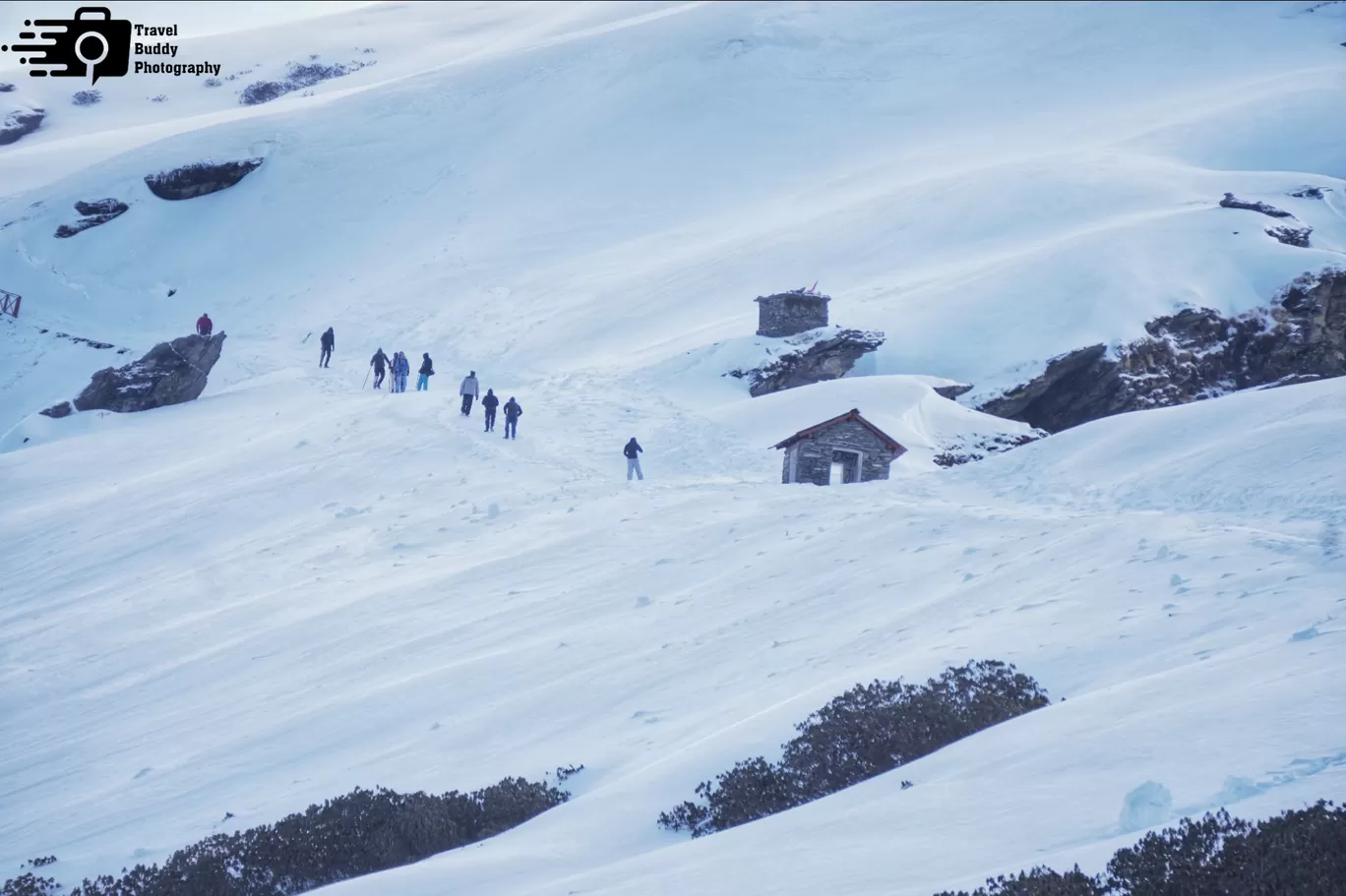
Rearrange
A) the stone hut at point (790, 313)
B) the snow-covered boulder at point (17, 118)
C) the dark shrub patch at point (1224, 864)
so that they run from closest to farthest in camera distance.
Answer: the dark shrub patch at point (1224, 864), the stone hut at point (790, 313), the snow-covered boulder at point (17, 118)

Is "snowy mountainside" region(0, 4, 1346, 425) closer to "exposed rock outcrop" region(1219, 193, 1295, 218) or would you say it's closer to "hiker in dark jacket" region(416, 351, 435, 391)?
"exposed rock outcrop" region(1219, 193, 1295, 218)

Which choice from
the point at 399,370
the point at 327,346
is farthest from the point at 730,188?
the point at 399,370

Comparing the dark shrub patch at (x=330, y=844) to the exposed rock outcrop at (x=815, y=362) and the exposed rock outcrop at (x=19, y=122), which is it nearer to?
the exposed rock outcrop at (x=815, y=362)

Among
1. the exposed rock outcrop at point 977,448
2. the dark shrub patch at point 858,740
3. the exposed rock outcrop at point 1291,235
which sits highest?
the exposed rock outcrop at point 1291,235

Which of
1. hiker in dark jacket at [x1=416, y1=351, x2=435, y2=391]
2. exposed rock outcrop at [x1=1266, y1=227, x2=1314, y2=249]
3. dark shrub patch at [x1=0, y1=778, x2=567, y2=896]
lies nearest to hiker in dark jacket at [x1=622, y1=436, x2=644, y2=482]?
hiker in dark jacket at [x1=416, y1=351, x2=435, y2=391]

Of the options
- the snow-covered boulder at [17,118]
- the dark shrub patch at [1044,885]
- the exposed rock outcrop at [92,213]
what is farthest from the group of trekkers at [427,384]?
the snow-covered boulder at [17,118]

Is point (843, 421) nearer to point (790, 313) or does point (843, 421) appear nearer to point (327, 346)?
point (790, 313)

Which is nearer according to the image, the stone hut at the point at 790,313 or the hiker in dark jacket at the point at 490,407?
the hiker in dark jacket at the point at 490,407
